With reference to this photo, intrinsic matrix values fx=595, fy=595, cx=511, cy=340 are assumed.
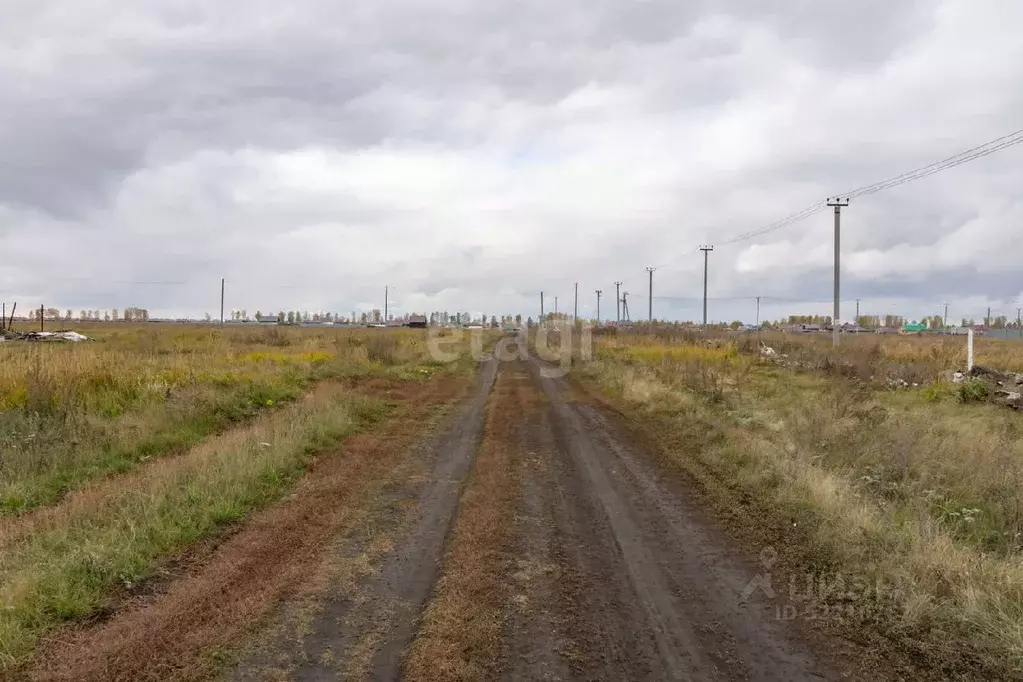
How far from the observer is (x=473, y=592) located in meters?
4.81

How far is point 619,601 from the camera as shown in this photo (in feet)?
15.5

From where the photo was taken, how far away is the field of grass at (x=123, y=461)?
193 inches

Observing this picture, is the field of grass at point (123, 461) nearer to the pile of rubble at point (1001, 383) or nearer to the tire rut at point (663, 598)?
the tire rut at point (663, 598)

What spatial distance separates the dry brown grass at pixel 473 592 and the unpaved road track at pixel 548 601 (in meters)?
0.01

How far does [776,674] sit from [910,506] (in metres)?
4.36

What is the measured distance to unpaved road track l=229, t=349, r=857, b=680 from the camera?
3.77 metres

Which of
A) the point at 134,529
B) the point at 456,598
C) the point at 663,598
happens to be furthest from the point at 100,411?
the point at 663,598

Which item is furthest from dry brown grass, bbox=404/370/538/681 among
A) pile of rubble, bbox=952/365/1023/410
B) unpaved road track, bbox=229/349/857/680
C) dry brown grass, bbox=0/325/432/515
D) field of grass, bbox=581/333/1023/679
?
pile of rubble, bbox=952/365/1023/410

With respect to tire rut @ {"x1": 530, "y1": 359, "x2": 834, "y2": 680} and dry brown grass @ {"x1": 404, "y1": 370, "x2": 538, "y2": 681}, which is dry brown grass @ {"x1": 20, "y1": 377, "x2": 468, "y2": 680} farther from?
tire rut @ {"x1": 530, "y1": 359, "x2": 834, "y2": 680}

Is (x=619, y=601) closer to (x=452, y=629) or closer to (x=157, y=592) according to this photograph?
(x=452, y=629)

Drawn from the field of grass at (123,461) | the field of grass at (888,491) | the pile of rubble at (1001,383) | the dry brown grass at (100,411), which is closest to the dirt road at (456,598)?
the field of grass at (123,461)

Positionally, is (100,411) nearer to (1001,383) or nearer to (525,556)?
(525,556)

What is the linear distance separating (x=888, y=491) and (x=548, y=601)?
5.58 m

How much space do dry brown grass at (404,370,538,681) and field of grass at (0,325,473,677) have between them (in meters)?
2.52
